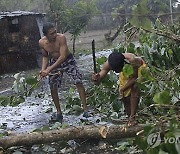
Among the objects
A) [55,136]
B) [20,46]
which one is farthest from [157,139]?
[20,46]

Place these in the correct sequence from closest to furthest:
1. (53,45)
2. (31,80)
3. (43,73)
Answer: (31,80) < (43,73) < (53,45)

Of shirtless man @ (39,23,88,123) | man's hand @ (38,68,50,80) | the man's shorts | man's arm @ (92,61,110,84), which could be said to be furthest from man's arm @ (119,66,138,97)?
the man's shorts

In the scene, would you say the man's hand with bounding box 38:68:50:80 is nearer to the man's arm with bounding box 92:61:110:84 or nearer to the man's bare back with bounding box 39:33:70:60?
the man's bare back with bounding box 39:33:70:60

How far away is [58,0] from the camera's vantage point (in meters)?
24.8

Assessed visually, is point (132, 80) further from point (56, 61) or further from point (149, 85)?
point (56, 61)

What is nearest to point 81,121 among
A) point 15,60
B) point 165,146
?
point 165,146

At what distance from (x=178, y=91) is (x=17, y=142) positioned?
73.0 inches

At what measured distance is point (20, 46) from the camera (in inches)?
645

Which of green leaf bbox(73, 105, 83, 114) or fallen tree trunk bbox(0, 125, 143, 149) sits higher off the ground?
fallen tree trunk bbox(0, 125, 143, 149)

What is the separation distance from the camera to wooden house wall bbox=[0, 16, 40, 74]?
16.0 m

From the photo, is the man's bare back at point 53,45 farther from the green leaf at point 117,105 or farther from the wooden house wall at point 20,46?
the wooden house wall at point 20,46

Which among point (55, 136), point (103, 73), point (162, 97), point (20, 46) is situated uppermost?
point (162, 97)

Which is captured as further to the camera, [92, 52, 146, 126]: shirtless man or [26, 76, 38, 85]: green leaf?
[26, 76, 38, 85]: green leaf

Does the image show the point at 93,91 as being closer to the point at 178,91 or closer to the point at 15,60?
the point at 178,91
